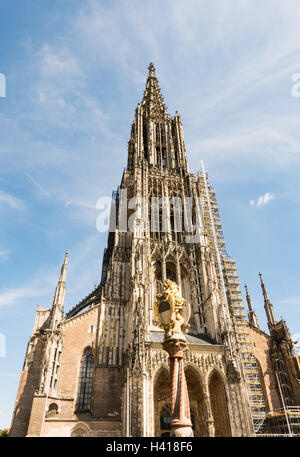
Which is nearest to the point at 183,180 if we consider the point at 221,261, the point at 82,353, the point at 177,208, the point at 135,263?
the point at 177,208

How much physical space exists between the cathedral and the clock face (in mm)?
9804

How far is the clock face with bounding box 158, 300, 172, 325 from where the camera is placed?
10587 mm

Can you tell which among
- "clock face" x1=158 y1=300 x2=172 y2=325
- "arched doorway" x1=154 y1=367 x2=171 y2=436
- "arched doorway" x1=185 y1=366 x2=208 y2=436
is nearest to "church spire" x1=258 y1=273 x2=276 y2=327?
"arched doorway" x1=185 y1=366 x2=208 y2=436

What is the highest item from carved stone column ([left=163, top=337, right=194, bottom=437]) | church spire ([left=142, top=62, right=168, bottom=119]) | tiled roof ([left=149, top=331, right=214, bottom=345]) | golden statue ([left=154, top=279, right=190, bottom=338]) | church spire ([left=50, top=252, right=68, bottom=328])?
church spire ([left=142, top=62, right=168, bottom=119])

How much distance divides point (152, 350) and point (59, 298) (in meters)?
9.44

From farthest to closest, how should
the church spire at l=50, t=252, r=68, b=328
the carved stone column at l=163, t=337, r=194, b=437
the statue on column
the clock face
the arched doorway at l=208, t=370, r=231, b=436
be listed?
the church spire at l=50, t=252, r=68, b=328 < the arched doorway at l=208, t=370, r=231, b=436 < the clock face < the statue on column < the carved stone column at l=163, t=337, r=194, b=437

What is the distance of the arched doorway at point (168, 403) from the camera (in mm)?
19922

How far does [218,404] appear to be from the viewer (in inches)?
805

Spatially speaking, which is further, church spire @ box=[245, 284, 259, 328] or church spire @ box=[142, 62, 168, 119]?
church spire @ box=[142, 62, 168, 119]

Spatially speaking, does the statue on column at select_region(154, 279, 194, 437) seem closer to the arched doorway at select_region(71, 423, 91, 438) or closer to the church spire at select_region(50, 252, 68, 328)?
the arched doorway at select_region(71, 423, 91, 438)

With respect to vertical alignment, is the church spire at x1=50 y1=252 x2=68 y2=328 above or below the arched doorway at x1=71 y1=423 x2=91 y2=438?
above

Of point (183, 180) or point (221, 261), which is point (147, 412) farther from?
point (183, 180)
